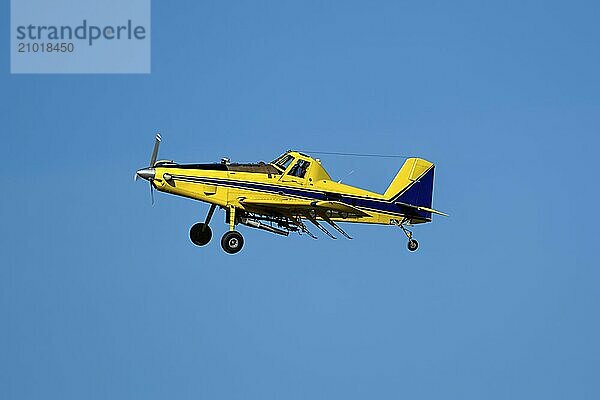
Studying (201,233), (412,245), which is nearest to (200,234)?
(201,233)

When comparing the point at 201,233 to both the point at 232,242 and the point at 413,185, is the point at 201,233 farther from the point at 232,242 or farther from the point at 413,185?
the point at 413,185

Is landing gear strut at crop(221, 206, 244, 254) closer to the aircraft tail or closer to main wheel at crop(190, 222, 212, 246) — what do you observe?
main wheel at crop(190, 222, 212, 246)

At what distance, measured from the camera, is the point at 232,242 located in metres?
55.1

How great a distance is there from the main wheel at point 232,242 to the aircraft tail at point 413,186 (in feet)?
23.5

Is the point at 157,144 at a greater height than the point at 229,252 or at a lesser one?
greater

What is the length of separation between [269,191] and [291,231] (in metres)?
2.07

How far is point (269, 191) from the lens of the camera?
56.4 metres

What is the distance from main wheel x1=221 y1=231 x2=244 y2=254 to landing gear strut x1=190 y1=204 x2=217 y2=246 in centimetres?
163

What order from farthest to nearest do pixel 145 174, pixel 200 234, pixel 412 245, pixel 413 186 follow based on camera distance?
pixel 413 186, pixel 412 245, pixel 200 234, pixel 145 174

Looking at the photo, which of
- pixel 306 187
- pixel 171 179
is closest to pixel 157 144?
pixel 171 179

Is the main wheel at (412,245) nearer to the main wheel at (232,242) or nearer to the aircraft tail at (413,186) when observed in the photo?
the aircraft tail at (413,186)

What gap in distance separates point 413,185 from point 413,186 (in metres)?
0.05

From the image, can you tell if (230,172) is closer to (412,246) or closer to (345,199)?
(345,199)

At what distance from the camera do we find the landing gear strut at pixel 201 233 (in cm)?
5659
